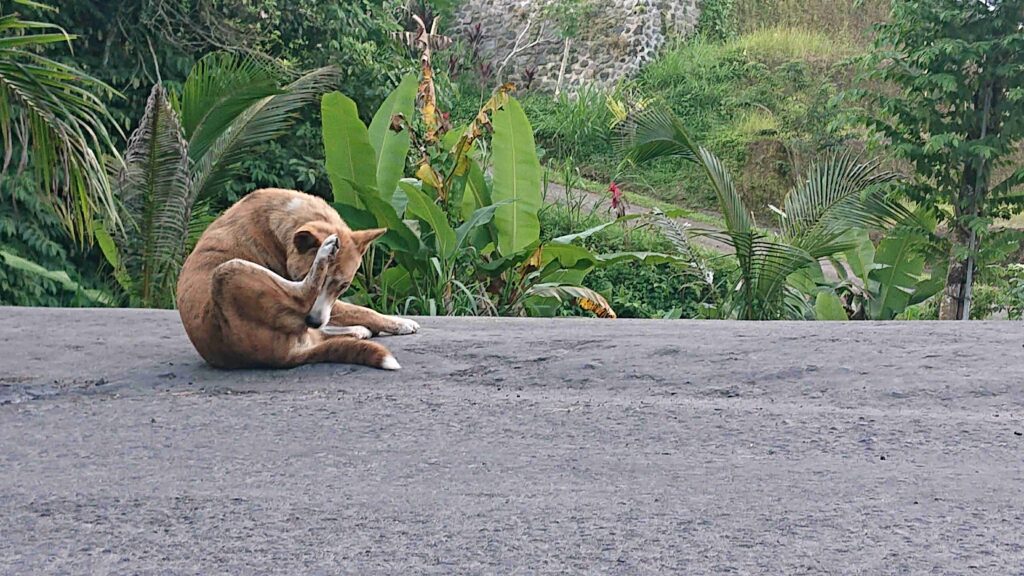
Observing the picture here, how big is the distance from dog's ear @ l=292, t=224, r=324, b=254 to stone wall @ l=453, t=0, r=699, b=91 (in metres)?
18.7

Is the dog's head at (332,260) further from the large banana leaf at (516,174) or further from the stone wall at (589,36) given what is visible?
the stone wall at (589,36)

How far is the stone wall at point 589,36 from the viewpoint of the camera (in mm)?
22719

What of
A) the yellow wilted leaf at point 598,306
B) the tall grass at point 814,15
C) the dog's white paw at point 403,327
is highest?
the tall grass at point 814,15

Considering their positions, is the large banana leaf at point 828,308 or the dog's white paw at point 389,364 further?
the large banana leaf at point 828,308

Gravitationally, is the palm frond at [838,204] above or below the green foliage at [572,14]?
below

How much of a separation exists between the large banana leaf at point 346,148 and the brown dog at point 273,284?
3.81m

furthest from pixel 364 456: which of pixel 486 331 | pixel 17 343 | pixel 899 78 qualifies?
pixel 899 78

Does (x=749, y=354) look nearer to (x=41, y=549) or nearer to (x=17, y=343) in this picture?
(x=41, y=549)

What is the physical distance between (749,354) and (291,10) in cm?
848

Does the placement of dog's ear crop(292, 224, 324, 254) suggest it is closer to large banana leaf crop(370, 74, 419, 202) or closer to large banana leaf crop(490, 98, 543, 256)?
large banana leaf crop(490, 98, 543, 256)

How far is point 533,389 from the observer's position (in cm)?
410

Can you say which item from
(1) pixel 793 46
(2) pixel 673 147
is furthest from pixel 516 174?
(1) pixel 793 46

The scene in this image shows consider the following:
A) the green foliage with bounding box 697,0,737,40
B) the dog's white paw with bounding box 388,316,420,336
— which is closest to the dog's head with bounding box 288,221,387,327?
the dog's white paw with bounding box 388,316,420,336

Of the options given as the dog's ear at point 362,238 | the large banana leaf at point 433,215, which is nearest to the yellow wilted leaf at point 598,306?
the large banana leaf at point 433,215
